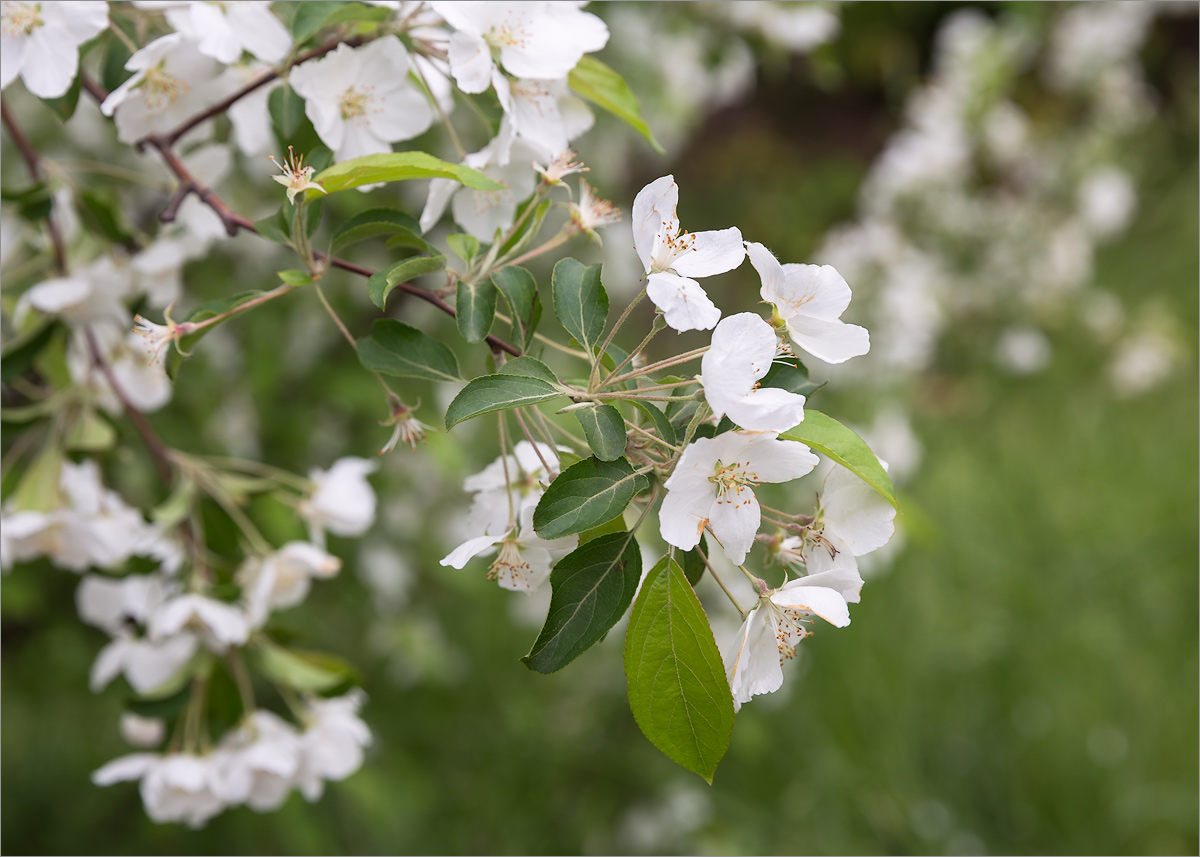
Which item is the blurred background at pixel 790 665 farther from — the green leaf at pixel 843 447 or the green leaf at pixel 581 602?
the green leaf at pixel 843 447

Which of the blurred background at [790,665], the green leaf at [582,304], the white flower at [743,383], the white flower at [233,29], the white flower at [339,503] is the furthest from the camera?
the blurred background at [790,665]

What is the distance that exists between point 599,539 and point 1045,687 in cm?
221

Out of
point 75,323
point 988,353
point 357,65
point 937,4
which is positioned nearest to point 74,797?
point 75,323

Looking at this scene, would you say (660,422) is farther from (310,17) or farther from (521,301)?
(310,17)

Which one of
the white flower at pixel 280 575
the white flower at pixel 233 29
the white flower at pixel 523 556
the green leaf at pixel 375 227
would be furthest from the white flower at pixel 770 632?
the white flower at pixel 233 29

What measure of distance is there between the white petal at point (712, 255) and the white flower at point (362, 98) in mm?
316

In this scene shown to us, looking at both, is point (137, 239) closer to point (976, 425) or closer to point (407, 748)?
point (407, 748)

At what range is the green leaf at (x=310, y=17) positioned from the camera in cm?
73

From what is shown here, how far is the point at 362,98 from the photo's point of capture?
0.80 meters

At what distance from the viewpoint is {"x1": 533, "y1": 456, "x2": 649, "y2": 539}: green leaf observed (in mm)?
566

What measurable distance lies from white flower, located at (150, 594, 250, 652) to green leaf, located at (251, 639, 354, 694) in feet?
0.15

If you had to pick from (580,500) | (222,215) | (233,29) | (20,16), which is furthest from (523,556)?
(20,16)

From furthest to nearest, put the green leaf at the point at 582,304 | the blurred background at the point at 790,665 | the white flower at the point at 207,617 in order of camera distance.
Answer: the blurred background at the point at 790,665 < the white flower at the point at 207,617 < the green leaf at the point at 582,304

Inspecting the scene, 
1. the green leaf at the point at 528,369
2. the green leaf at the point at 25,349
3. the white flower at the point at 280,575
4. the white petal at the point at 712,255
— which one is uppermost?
the white petal at the point at 712,255
